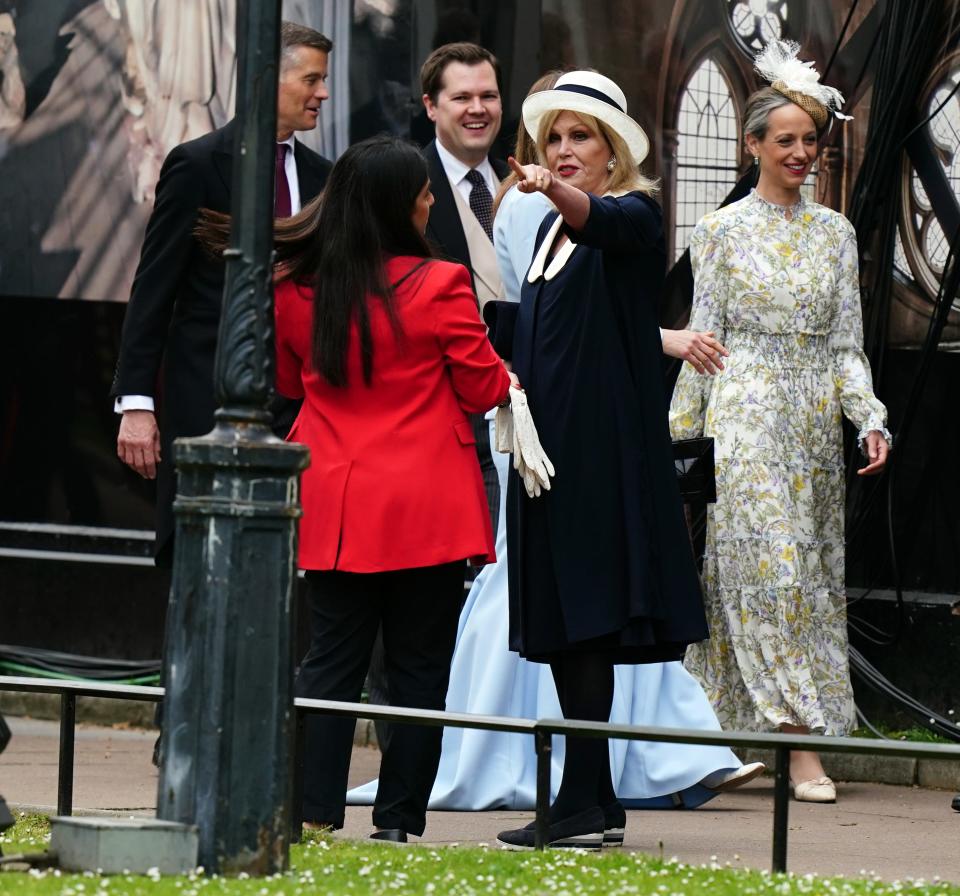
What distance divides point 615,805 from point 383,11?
4.62m

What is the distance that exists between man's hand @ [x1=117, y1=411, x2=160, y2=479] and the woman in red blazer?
1007mm

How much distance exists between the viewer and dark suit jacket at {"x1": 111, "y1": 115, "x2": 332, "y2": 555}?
23.0 ft

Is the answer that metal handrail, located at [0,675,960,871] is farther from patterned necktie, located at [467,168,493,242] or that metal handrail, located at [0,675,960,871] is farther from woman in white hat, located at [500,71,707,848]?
patterned necktie, located at [467,168,493,242]

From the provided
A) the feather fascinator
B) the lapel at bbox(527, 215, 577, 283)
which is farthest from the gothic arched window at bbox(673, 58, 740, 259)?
the lapel at bbox(527, 215, 577, 283)

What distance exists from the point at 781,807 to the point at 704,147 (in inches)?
174

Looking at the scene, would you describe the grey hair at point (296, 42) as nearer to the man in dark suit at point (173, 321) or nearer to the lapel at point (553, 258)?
the man in dark suit at point (173, 321)

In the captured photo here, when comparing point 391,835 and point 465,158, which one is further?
point 465,158

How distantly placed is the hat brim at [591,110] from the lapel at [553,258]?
0.29 meters

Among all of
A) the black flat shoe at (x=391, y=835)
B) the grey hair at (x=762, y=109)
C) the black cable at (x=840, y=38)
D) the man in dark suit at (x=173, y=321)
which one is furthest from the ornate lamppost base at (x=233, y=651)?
the black cable at (x=840, y=38)

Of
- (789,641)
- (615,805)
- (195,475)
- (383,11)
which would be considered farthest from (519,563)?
(383,11)

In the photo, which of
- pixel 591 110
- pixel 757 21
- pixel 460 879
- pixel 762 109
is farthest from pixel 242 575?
pixel 757 21

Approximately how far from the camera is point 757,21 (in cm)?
909

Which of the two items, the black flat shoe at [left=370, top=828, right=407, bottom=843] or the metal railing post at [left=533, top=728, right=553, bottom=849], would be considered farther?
the black flat shoe at [left=370, top=828, right=407, bottom=843]

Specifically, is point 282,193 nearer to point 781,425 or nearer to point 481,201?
point 481,201
